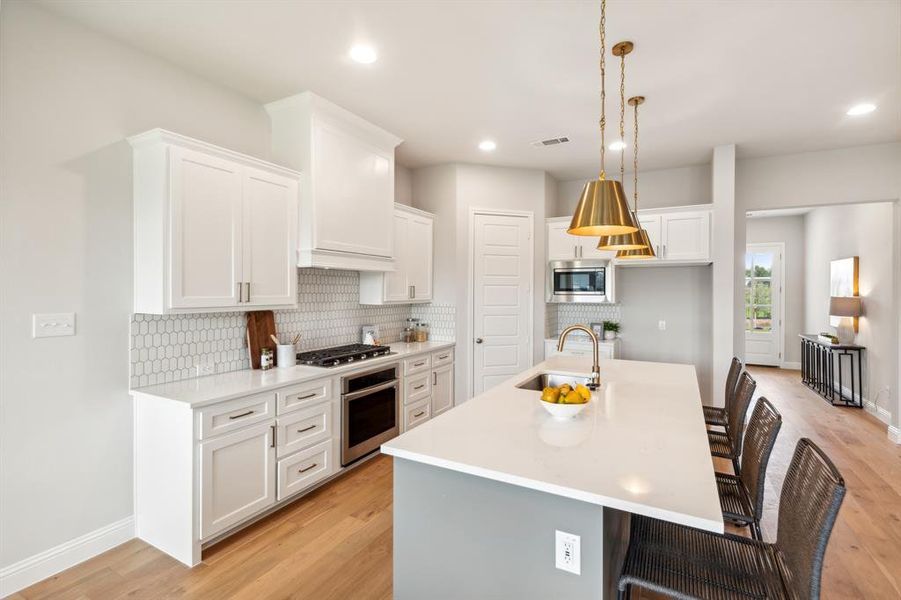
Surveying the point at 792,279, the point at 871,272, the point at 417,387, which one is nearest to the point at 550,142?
the point at 417,387

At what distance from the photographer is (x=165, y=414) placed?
2.43 metres

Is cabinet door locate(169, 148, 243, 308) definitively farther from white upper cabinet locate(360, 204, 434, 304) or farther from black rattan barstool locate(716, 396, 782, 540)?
black rattan barstool locate(716, 396, 782, 540)

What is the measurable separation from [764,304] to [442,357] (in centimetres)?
711

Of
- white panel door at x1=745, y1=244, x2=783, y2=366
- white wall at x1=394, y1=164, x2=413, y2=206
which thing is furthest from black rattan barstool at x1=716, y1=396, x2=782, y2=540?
white panel door at x1=745, y1=244, x2=783, y2=366

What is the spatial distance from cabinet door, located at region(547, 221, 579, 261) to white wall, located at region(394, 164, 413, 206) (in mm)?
1661

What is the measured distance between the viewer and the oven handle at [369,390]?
3.36 metres

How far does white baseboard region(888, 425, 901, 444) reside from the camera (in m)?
4.22

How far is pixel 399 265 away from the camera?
4.46m

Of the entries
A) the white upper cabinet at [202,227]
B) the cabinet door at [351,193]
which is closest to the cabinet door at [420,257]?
the cabinet door at [351,193]

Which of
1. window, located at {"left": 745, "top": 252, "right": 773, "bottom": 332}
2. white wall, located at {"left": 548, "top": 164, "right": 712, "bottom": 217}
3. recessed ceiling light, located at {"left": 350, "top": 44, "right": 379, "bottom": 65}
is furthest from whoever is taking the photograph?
window, located at {"left": 745, "top": 252, "right": 773, "bottom": 332}

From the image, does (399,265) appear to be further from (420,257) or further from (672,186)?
(672,186)

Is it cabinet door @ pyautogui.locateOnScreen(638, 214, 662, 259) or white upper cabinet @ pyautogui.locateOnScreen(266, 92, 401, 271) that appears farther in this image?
cabinet door @ pyautogui.locateOnScreen(638, 214, 662, 259)

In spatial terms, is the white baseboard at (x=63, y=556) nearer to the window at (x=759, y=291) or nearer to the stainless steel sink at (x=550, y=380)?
the stainless steel sink at (x=550, y=380)

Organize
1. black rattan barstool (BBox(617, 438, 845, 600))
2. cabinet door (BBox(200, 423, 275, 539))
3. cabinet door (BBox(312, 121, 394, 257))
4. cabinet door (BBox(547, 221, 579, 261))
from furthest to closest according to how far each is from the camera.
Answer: cabinet door (BBox(547, 221, 579, 261)) → cabinet door (BBox(312, 121, 394, 257)) → cabinet door (BBox(200, 423, 275, 539)) → black rattan barstool (BBox(617, 438, 845, 600))
